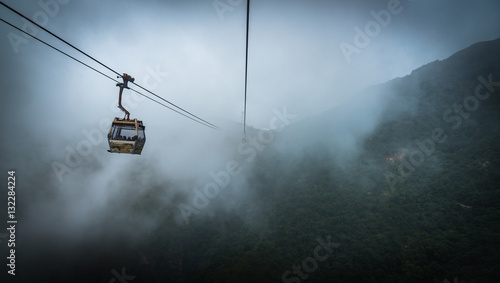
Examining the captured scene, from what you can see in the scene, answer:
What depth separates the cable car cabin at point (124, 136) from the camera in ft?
35.6

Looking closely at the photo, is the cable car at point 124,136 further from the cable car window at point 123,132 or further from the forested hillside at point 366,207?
the forested hillside at point 366,207

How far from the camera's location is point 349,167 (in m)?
59.4

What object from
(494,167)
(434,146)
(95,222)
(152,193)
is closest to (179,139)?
(152,193)

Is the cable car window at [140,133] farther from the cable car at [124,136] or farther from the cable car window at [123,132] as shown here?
the cable car window at [123,132]

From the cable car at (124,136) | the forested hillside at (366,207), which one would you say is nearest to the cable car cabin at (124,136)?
the cable car at (124,136)

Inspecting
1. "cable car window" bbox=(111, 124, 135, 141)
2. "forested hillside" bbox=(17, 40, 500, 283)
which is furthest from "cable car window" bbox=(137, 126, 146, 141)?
"forested hillside" bbox=(17, 40, 500, 283)

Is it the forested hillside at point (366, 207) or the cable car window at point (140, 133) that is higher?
the cable car window at point (140, 133)

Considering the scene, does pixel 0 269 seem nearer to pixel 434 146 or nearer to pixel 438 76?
pixel 434 146

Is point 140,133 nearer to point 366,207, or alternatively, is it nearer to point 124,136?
point 124,136

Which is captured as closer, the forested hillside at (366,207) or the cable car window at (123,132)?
the cable car window at (123,132)

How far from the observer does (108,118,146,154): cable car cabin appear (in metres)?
10.8

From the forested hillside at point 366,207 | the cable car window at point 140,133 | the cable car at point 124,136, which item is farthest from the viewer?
the forested hillside at point 366,207

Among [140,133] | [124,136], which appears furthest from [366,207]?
[124,136]

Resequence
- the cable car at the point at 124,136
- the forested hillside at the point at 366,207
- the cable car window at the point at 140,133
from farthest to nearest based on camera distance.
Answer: the forested hillside at the point at 366,207 < the cable car window at the point at 140,133 < the cable car at the point at 124,136
